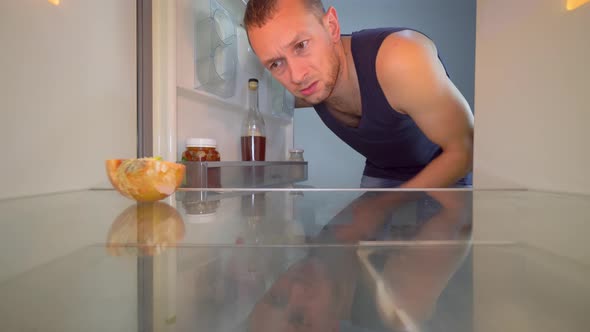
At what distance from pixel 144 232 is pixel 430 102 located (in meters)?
0.93

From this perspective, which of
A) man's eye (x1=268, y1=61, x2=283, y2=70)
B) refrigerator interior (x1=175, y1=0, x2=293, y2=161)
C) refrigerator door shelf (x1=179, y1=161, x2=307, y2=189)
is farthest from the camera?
man's eye (x1=268, y1=61, x2=283, y2=70)

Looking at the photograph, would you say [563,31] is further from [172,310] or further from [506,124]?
[172,310]

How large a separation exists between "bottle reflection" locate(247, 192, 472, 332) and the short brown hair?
0.99 m

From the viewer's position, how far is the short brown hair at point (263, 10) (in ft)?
3.60

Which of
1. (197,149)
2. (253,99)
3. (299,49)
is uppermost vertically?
(299,49)

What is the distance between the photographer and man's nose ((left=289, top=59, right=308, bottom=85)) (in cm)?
116

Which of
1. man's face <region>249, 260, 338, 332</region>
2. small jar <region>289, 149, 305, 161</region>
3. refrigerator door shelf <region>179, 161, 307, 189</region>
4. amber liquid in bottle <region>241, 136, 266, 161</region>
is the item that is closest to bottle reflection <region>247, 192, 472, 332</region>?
man's face <region>249, 260, 338, 332</region>

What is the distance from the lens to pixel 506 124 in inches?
27.6

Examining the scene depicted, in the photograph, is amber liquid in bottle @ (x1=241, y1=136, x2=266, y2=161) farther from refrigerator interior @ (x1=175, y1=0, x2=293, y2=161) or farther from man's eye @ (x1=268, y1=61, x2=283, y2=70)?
man's eye @ (x1=268, y1=61, x2=283, y2=70)

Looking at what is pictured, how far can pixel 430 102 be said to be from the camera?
980 mm

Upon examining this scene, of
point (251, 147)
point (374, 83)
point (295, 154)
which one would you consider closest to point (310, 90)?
point (374, 83)

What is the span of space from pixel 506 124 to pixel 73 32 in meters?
1.03

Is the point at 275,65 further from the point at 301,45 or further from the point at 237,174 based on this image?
the point at 237,174

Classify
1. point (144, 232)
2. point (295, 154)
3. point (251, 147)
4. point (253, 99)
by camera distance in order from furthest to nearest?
point (295, 154) < point (253, 99) < point (251, 147) < point (144, 232)
